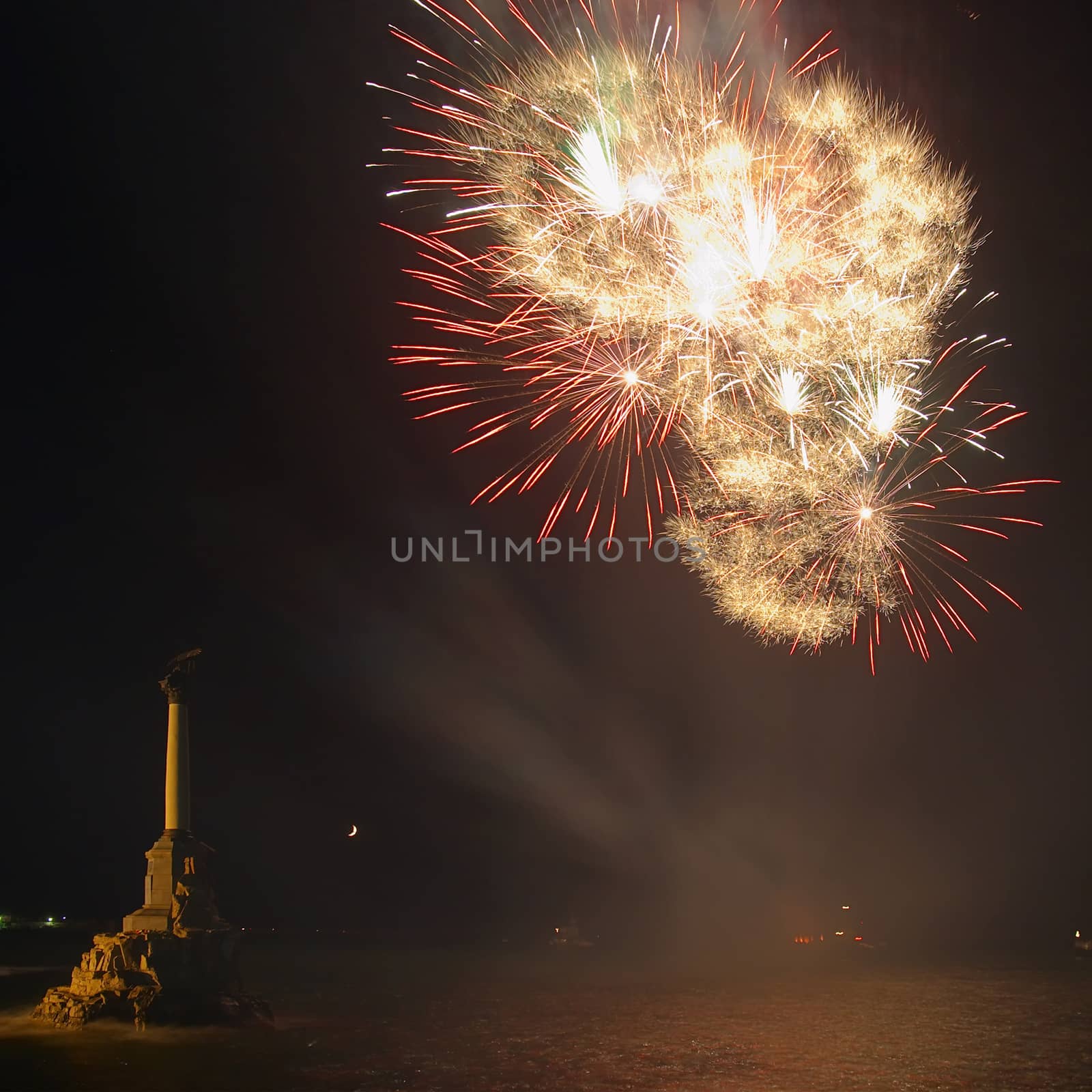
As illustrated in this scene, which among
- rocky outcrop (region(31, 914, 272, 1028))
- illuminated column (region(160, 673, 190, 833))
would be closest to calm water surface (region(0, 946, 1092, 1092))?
rocky outcrop (region(31, 914, 272, 1028))

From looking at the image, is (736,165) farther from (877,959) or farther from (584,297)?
(877,959)

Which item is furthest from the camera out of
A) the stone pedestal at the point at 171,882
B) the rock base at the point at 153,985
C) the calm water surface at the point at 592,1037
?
the stone pedestal at the point at 171,882

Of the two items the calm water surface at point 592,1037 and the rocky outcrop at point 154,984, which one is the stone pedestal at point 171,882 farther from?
the calm water surface at point 592,1037

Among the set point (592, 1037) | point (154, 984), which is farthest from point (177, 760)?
point (592, 1037)

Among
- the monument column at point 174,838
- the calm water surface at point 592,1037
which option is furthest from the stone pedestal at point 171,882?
the calm water surface at point 592,1037

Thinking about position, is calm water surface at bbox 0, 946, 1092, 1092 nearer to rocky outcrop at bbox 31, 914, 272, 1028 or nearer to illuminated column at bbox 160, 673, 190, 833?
rocky outcrop at bbox 31, 914, 272, 1028

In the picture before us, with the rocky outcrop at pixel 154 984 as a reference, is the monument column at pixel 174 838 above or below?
above

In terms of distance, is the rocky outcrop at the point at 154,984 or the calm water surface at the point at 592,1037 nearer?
the calm water surface at the point at 592,1037

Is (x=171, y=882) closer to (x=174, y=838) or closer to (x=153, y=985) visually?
(x=174, y=838)
